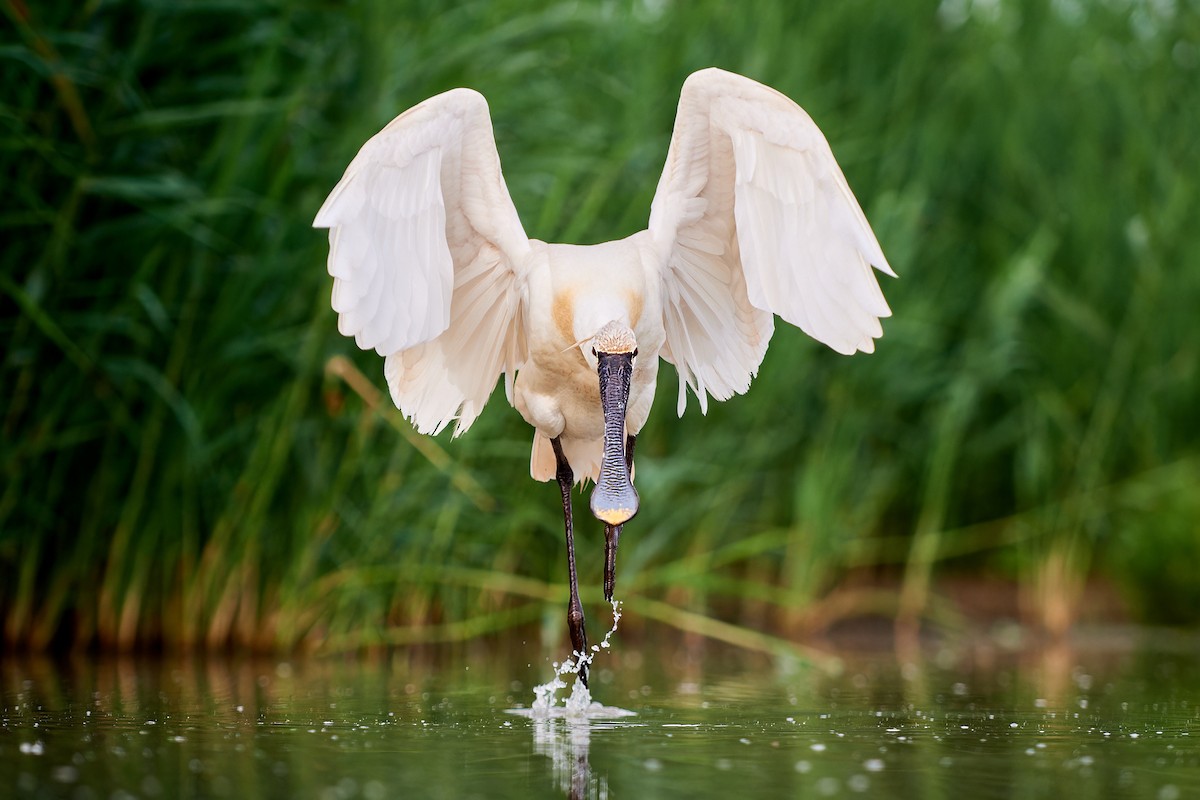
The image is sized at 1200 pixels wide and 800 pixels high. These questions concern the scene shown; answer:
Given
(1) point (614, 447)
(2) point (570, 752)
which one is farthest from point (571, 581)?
(2) point (570, 752)

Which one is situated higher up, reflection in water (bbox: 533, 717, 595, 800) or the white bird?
the white bird

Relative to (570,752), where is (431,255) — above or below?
above

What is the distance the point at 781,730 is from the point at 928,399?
5.04m

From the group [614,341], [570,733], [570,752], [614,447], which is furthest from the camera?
[614,447]

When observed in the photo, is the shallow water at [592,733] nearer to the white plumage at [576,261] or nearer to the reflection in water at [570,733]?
the reflection in water at [570,733]

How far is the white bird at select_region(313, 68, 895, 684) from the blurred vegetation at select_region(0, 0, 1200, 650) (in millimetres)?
917

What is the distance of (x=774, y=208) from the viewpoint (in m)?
5.37

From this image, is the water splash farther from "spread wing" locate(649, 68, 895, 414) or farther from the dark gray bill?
"spread wing" locate(649, 68, 895, 414)

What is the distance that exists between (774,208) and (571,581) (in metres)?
1.47

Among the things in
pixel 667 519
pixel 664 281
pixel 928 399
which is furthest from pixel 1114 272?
pixel 664 281

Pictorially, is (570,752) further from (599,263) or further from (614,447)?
(599,263)

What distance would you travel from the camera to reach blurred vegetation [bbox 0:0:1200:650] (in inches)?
249

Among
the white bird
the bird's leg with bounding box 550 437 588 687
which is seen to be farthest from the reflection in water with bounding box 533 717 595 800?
the white bird

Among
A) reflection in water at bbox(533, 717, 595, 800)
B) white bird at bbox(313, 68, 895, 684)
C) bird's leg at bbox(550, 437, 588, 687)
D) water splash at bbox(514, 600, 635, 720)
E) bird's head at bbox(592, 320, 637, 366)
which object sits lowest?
reflection in water at bbox(533, 717, 595, 800)
